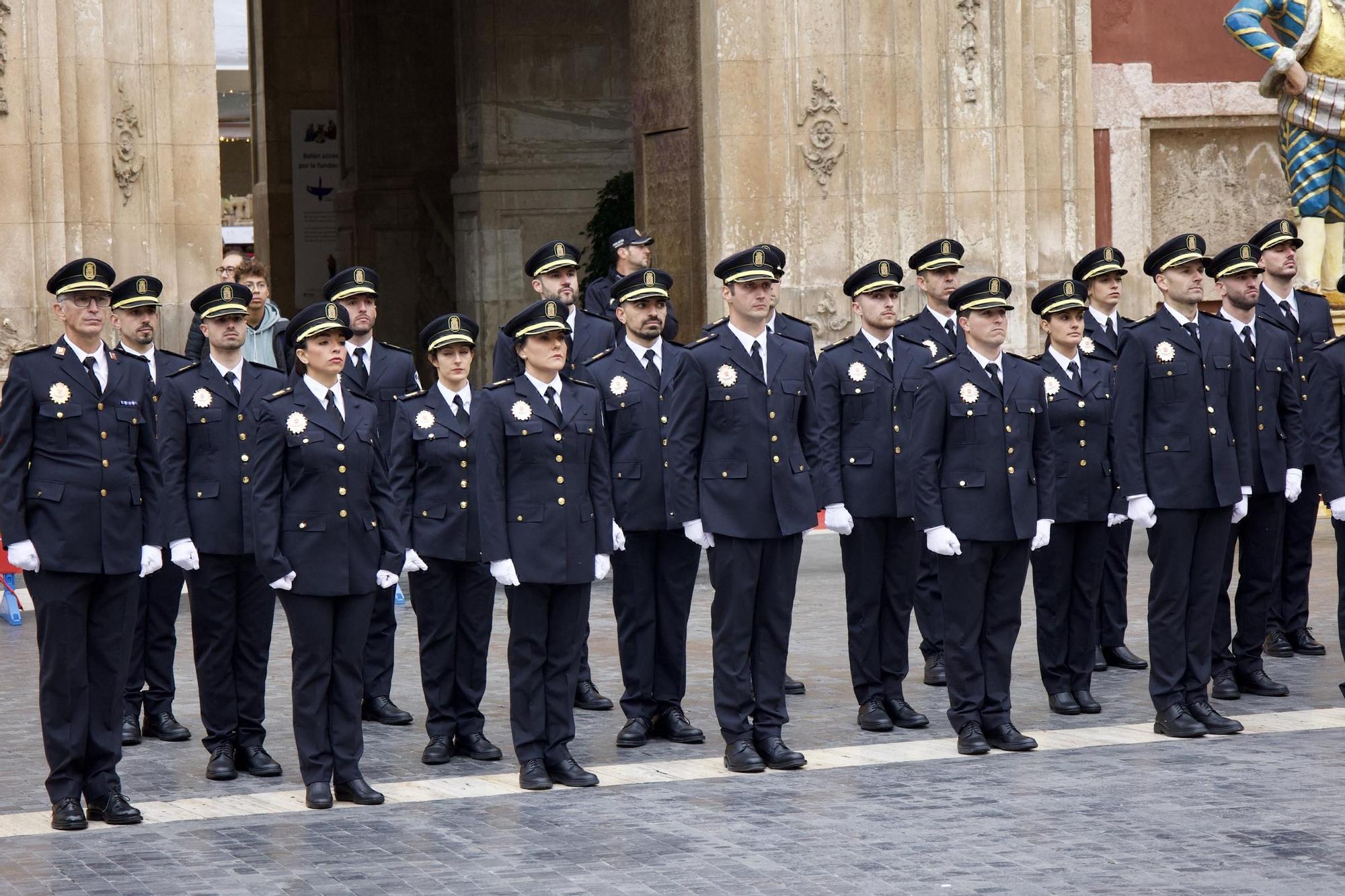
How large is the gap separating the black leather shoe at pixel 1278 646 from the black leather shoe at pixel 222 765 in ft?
17.7

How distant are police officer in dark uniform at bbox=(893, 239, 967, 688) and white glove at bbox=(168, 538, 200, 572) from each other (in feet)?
11.5

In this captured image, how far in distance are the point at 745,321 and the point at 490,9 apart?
13444 mm

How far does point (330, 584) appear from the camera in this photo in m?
7.85

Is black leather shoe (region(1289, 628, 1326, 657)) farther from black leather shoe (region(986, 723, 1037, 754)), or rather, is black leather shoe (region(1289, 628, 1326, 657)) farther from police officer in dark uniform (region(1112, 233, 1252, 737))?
black leather shoe (region(986, 723, 1037, 754))

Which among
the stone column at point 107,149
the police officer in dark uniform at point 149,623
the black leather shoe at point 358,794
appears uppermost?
the stone column at point 107,149

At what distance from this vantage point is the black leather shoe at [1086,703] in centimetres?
945

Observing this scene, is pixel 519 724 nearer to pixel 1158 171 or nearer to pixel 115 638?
pixel 115 638

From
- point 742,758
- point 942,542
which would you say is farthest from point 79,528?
point 942,542

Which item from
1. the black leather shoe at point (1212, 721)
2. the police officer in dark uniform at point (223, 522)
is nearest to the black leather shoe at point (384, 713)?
the police officer in dark uniform at point (223, 522)

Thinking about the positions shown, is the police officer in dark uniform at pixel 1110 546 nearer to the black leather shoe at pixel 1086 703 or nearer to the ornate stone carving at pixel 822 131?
the black leather shoe at pixel 1086 703

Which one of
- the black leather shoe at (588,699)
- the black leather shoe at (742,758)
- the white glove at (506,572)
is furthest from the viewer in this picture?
the black leather shoe at (588,699)

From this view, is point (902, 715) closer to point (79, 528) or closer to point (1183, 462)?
point (1183, 462)

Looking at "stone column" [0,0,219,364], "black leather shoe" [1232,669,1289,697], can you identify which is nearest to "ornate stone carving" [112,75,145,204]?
"stone column" [0,0,219,364]

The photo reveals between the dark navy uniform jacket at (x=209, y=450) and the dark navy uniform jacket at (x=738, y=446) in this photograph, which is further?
the dark navy uniform jacket at (x=209, y=450)
